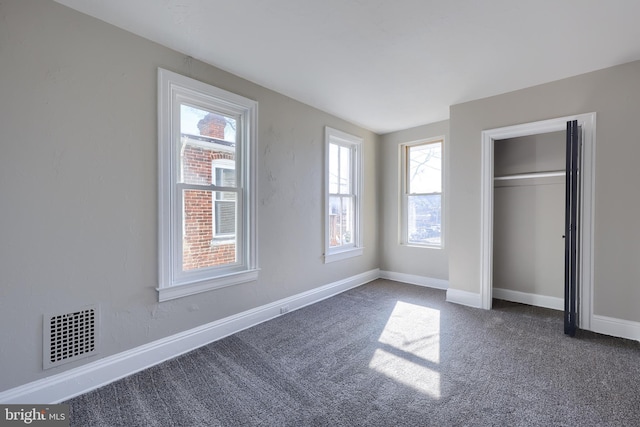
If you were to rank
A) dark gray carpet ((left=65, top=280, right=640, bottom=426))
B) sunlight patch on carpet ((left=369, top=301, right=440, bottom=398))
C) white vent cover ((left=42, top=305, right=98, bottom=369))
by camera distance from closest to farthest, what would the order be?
dark gray carpet ((left=65, top=280, right=640, bottom=426)) < white vent cover ((left=42, top=305, right=98, bottom=369)) < sunlight patch on carpet ((left=369, top=301, right=440, bottom=398))

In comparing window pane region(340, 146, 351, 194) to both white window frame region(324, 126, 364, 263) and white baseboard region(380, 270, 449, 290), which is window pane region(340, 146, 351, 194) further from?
white baseboard region(380, 270, 449, 290)

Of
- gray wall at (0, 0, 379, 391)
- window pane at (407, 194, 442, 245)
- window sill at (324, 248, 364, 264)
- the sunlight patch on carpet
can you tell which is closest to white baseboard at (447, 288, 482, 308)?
the sunlight patch on carpet

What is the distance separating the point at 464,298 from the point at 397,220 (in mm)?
1627

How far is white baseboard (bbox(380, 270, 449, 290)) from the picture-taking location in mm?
4273

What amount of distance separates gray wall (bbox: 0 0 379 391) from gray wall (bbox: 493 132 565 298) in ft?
11.9

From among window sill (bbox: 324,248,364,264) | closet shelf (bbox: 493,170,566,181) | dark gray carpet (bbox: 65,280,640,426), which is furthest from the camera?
window sill (bbox: 324,248,364,264)

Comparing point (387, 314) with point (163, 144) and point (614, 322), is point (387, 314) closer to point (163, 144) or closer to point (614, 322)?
point (614, 322)

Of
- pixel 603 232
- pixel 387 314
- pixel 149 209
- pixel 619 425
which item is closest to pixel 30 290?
pixel 149 209

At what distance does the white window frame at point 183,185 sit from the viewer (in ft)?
7.54

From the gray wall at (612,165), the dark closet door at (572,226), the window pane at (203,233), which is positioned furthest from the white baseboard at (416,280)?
the window pane at (203,233)

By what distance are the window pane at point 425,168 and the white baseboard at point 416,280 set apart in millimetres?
1396

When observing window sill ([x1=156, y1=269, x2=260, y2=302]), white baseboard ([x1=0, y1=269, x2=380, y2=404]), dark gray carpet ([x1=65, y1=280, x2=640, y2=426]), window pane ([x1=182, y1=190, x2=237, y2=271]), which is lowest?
dark gray carpet ([x1=65, y1=280, x2=640, y2=426])

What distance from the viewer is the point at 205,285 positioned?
2.55 metres

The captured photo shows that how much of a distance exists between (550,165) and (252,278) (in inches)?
150
